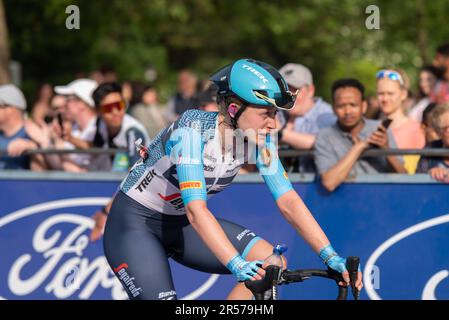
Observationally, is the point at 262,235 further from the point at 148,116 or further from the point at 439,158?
the point at 148,116

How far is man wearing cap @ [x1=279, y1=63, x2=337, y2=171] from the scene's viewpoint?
27.4ft

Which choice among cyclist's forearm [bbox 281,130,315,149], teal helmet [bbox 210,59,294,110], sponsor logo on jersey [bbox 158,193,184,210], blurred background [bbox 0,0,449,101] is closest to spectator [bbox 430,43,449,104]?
cyclist's forearm [bbox 281,130,315,149]

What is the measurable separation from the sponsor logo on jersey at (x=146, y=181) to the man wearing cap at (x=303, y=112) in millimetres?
2656

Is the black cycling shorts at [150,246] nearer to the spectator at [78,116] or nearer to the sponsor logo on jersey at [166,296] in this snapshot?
the sponsor logo on jersey at [166,296]

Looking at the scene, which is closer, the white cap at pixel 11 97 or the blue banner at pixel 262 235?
the blue banner at pixel 262 235

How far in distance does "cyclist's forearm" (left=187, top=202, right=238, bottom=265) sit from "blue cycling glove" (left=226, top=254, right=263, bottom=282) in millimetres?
33

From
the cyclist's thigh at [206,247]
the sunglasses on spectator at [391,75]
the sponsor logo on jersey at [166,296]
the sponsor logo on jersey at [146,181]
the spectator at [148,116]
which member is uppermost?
the sunglasses on spectator at [391,75]

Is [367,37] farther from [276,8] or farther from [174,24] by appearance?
[174,24]

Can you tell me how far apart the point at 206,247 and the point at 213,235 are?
2.97 feet

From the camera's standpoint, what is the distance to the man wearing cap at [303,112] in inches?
329

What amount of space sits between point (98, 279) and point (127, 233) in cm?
271

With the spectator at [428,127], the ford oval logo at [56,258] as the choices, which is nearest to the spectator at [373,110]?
the spectator at [428,127]

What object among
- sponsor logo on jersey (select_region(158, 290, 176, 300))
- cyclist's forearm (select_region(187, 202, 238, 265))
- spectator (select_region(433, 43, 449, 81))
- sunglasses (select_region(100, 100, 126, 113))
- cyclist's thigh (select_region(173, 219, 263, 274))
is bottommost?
sponsor logo on jersey (select_region(158, 290, 176, 300))

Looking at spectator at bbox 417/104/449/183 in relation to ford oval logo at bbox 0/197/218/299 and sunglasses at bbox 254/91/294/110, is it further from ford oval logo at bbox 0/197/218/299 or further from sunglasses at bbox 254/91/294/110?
sunglasses at bbox 254/91/294/110
